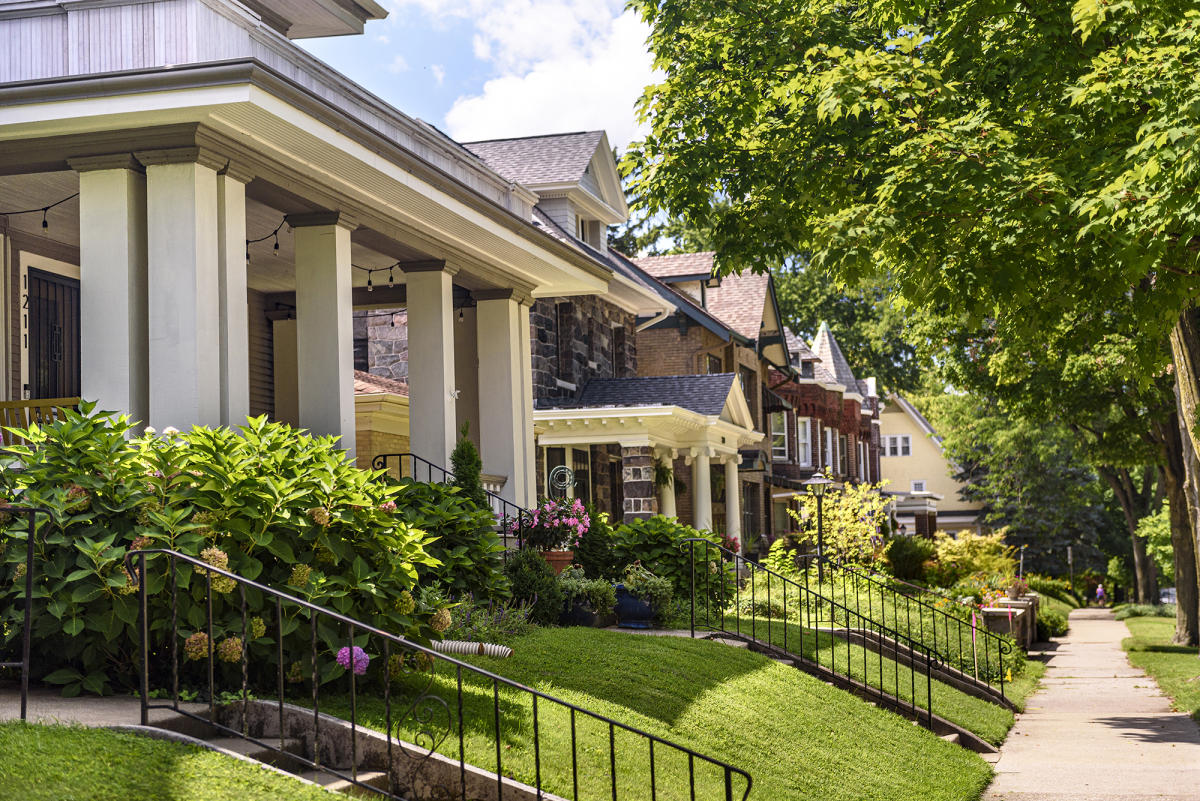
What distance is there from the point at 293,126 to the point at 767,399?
29623mm

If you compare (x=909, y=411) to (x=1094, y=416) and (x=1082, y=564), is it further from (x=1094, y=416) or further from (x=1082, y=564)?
(x=1094, y=416)

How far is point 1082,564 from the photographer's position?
54844mm

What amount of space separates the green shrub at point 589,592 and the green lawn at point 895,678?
171cm

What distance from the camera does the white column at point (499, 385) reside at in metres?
17.1

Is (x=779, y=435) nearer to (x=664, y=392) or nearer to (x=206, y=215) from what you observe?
(x=664, y=392)

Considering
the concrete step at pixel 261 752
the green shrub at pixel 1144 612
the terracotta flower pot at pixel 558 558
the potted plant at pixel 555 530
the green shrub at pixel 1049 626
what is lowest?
the green shrub at pixel 1144 612

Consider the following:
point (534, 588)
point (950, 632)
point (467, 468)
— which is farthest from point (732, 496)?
point (534, 588)

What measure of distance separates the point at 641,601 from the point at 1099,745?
510cm

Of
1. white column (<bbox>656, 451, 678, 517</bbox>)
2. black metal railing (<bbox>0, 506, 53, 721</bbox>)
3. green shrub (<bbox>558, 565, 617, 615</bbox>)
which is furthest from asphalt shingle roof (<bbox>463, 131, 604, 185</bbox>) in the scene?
black metal railing (<bbox>0, 506, 53, 721</bbox>)

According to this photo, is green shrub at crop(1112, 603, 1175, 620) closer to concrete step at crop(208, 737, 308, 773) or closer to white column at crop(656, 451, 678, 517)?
white column at crop(656, 451, 678, 517)

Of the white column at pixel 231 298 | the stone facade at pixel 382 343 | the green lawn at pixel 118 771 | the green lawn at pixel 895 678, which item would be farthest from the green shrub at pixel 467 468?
the stone facade at pixel 382 343

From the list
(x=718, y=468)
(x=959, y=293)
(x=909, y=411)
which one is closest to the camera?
(x=959, y=293)

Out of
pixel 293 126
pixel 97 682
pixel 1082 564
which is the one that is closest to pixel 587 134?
pixel 293 126

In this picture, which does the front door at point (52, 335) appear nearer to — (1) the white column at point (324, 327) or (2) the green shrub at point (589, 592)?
(1) the white column at point (324, 327)
